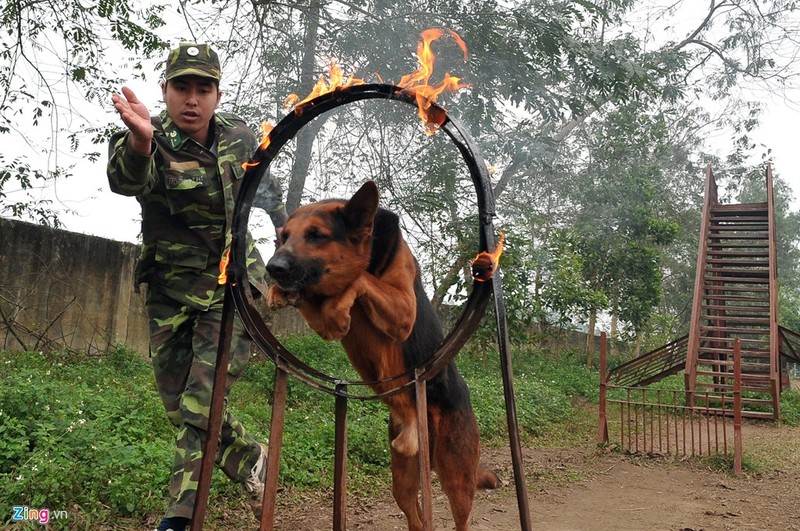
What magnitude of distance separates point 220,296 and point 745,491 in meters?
6.63

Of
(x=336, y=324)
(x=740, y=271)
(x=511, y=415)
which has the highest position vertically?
(x=740, y=271)

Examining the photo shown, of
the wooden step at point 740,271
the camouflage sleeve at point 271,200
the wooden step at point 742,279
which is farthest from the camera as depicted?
the wooden step at point 740,271

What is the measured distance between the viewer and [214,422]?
2750mm

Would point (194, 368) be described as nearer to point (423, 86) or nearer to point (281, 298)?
point (281, 298)

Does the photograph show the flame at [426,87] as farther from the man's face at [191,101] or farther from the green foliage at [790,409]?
the green foliage at [790,409]

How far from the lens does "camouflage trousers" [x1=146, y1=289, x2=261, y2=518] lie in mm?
3146

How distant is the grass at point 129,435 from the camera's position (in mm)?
4180

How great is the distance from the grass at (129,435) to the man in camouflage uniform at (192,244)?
1.34m

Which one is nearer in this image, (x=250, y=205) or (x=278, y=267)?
(x=278, y=267)

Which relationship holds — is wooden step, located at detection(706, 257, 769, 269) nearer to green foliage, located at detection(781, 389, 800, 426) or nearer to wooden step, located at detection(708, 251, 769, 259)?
wooden step, located at detection(708, 251, 769, 259)

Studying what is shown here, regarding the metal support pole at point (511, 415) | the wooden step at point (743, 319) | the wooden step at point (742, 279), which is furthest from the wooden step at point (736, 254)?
the metal support pole at point (511, 415)

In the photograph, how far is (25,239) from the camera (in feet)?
30.0

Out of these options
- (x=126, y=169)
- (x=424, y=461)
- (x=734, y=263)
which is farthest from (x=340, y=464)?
(x=734, y=263)

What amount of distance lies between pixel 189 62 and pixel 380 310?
1.53 metres
